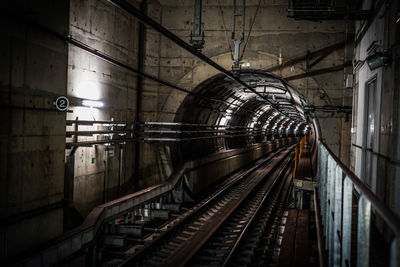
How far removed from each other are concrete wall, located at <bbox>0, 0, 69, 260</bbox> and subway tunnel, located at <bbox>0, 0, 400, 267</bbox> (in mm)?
17

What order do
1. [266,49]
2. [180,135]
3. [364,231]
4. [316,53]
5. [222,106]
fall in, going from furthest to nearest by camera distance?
[222,106] < [180,135] < [266,49] < [316,53] < [364,231]

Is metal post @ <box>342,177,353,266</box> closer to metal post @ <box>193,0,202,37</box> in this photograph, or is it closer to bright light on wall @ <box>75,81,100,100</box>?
metal post @ <box>193,0,202,37</box>

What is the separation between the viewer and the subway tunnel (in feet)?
14.7

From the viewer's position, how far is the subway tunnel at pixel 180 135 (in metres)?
4.48

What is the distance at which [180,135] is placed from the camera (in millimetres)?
13711

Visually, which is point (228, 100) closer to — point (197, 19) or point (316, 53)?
point (316, 53)

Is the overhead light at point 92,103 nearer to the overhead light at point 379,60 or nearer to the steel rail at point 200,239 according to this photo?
the steel rail at point 200,239

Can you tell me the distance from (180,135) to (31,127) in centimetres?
909

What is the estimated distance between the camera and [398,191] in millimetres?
4957

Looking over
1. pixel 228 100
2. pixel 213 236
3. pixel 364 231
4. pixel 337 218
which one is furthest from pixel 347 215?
pixel 228 100

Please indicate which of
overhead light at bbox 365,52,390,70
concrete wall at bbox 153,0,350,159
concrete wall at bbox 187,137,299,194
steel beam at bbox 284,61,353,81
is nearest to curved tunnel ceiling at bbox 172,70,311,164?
Answer: concrete wall at bbox 153,0,350,159

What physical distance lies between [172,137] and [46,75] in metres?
8.62

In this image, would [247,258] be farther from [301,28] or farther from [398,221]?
[301,28]

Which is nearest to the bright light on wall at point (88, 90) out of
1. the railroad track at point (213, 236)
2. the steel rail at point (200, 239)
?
the railroad track at point (213, 236)
